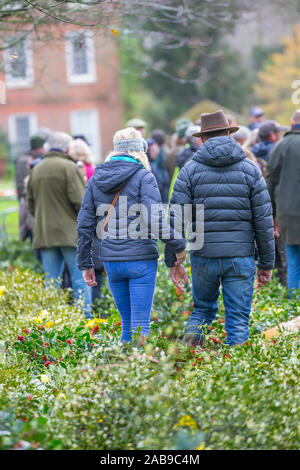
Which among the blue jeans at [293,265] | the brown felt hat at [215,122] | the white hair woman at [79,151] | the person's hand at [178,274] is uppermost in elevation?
the brown felt hat at [215,122]

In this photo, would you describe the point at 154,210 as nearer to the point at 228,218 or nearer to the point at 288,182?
the point at 228,218

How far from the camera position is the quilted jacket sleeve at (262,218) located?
480cm

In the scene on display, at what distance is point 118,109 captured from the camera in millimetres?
32500

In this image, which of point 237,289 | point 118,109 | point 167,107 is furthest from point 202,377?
point 118,109

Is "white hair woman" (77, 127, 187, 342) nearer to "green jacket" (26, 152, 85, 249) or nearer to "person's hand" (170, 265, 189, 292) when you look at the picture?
"person's hand" (170, 265, 189, 292)

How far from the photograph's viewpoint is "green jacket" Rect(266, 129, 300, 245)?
21.5 feet

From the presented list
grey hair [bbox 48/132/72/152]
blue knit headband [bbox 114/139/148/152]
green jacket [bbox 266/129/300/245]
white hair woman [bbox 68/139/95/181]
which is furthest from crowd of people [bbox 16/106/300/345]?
white hair woman [bbox 68/139/95/181]

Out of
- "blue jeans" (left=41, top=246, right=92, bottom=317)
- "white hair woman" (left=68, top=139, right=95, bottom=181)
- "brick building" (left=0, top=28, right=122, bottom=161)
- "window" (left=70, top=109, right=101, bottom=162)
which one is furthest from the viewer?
"window" (left=70, top=109, right=101, bottom=162)

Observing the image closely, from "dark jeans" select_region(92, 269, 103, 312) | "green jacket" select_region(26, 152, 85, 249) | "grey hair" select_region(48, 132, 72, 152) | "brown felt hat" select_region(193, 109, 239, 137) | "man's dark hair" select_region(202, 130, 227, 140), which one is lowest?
"dark jeans" select_region(92, 269, 103, 312)

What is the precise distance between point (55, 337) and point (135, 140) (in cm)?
159

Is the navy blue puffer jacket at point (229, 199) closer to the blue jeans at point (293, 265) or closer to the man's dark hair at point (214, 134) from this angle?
the man's dark hair at point (214, 134)

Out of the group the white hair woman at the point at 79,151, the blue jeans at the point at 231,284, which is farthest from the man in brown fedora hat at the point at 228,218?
the white hair woman at the point at 79,151

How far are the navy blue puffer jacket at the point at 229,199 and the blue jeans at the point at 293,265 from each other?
1949 millimetres
